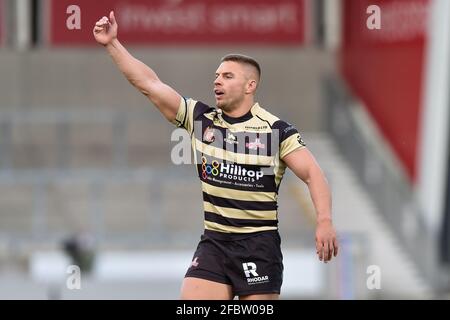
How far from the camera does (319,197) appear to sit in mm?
6949

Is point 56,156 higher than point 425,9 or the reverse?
the reverse

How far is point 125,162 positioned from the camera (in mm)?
20172

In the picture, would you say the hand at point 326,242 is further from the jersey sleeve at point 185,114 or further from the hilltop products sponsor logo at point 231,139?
the jersey sleeve at point 185,114

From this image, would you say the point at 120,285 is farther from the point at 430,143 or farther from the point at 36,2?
the point at 36,2

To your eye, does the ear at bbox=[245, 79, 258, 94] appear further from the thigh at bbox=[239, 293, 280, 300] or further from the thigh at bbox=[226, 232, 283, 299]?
the thigh at bbox=[239, 293, 280, 300]

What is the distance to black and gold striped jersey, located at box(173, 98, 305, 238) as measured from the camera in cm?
707

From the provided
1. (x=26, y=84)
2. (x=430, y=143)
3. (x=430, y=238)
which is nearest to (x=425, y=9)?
(x=430, y=143)

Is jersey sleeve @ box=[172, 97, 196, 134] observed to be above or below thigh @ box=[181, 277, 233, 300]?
above

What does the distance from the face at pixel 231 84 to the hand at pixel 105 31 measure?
2.10ft

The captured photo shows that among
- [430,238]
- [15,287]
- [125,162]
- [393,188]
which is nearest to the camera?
[15,287]

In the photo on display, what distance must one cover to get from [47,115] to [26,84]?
1209 mm

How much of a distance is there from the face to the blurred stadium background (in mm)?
7395

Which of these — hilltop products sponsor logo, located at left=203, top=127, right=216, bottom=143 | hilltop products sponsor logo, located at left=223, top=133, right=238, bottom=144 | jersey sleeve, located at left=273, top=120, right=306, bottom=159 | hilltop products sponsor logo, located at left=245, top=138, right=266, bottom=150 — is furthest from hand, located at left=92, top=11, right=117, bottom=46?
jersey sleeve, located at left=273, top=120, right=306, bottom=159

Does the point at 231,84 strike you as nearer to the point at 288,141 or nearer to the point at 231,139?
the point at 231,139
